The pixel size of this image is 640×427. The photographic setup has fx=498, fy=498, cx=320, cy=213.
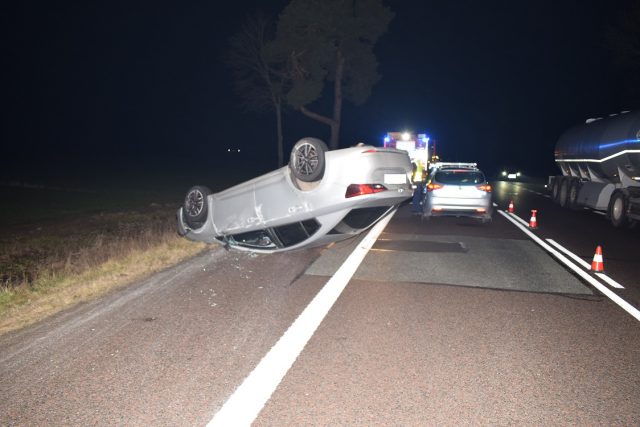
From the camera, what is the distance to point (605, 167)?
51.9 ft

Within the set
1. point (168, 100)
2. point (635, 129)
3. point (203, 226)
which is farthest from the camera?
point (168, 100)

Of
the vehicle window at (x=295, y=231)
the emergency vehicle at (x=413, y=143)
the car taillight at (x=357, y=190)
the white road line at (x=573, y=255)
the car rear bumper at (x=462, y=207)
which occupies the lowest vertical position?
the white road line at (x=573, y=255)

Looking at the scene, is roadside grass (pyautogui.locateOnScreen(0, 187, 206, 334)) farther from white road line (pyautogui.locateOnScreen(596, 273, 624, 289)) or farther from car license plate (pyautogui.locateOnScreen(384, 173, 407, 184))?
white road line (pyautogui.locateOnScreen(596, 273, 624, 289))

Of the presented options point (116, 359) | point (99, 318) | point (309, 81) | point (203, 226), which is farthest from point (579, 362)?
point (309, 81)

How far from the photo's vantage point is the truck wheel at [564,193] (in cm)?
2000

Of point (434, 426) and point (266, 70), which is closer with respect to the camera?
point (434, 426)

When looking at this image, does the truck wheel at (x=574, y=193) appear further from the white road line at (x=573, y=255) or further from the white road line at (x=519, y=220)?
the white road line at (x=573, y=255)

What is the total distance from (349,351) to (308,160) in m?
3.14

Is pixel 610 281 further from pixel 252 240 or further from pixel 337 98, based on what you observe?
pixel 337 98

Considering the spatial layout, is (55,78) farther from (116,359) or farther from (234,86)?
(116,359)

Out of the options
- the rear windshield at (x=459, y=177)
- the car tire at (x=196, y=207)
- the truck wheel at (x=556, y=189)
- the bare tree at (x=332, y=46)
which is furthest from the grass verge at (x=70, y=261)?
the bare tree at (x=332, y=46)

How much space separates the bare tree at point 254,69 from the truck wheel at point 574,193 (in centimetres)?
2495

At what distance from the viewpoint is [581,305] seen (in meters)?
6.12

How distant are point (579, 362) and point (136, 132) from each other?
495 ft
